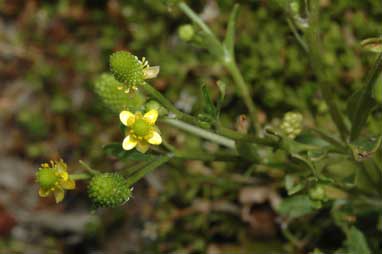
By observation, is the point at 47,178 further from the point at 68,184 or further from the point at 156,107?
the point at 156,107

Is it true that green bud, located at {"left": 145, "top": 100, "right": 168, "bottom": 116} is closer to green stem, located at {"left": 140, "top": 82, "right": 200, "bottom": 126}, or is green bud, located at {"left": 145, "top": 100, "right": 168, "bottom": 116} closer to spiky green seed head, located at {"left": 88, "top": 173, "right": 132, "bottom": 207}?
green stem, located at {"left": 140, "top": 82, "right": 200, "bottom": 126}

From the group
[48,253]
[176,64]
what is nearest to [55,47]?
[176,64]

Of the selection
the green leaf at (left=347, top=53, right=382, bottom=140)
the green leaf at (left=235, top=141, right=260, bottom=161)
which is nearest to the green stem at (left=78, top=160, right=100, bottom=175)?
the green leaf at (left=235, top=141, right=260, bottom=161)

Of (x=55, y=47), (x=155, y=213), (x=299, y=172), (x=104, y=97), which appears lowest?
(x=299, y=172)

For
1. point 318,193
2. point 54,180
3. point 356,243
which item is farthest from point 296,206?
point 54,180

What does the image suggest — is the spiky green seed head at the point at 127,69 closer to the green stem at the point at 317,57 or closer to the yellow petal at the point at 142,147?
the yellow petal at the point at 142,147

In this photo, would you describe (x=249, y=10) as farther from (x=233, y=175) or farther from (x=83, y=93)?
(x=83, y=93)

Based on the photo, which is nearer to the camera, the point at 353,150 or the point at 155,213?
the point at 353,150
